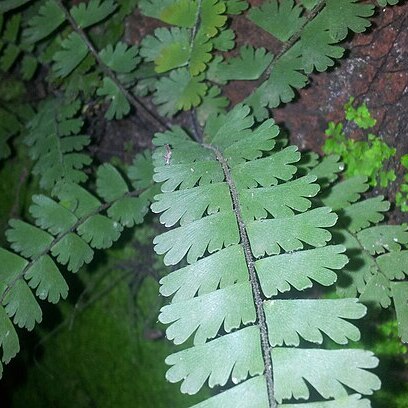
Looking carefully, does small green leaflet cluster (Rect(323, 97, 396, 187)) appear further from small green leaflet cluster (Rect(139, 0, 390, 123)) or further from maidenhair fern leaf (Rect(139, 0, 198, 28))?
maidenhair fern leaf (Rect(139, 0, 198, 28))

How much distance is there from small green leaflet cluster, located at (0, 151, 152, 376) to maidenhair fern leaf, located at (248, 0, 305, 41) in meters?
0.59

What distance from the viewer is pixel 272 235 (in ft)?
3.94

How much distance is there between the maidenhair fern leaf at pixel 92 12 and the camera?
1941 millimetres

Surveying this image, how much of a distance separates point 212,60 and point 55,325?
144 centimetres

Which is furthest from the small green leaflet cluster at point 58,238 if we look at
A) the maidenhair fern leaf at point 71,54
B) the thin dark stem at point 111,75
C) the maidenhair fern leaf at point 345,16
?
the maidenhair fern leaf at point 345,16

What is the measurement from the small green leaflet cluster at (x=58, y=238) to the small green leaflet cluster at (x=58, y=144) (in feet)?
0.30

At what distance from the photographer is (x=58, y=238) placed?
1658 millimetres

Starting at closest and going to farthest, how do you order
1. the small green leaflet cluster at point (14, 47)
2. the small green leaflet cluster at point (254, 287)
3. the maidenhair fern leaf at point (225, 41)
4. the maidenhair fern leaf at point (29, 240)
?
the small green leaflet cluster at point (254, 287) < the maidenhair fern leaf at point (29, 240) < the maidenhair fern leaf at point (225, 41) < the small green leaflet cluster at point (14, 47)

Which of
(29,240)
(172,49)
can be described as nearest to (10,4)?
(172,49)

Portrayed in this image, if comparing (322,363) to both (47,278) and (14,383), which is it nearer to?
(47,278)

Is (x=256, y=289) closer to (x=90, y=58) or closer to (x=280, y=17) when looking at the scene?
(x=280, y=17)

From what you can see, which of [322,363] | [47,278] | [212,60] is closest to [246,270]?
[322,363]

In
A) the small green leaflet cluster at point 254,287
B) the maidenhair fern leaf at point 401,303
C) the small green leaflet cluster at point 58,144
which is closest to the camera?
the small green leaflet cluster at point 254,287

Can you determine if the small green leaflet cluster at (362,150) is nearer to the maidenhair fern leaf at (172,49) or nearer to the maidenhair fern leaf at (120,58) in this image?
the maidenhair fern leaf at (172,49)
